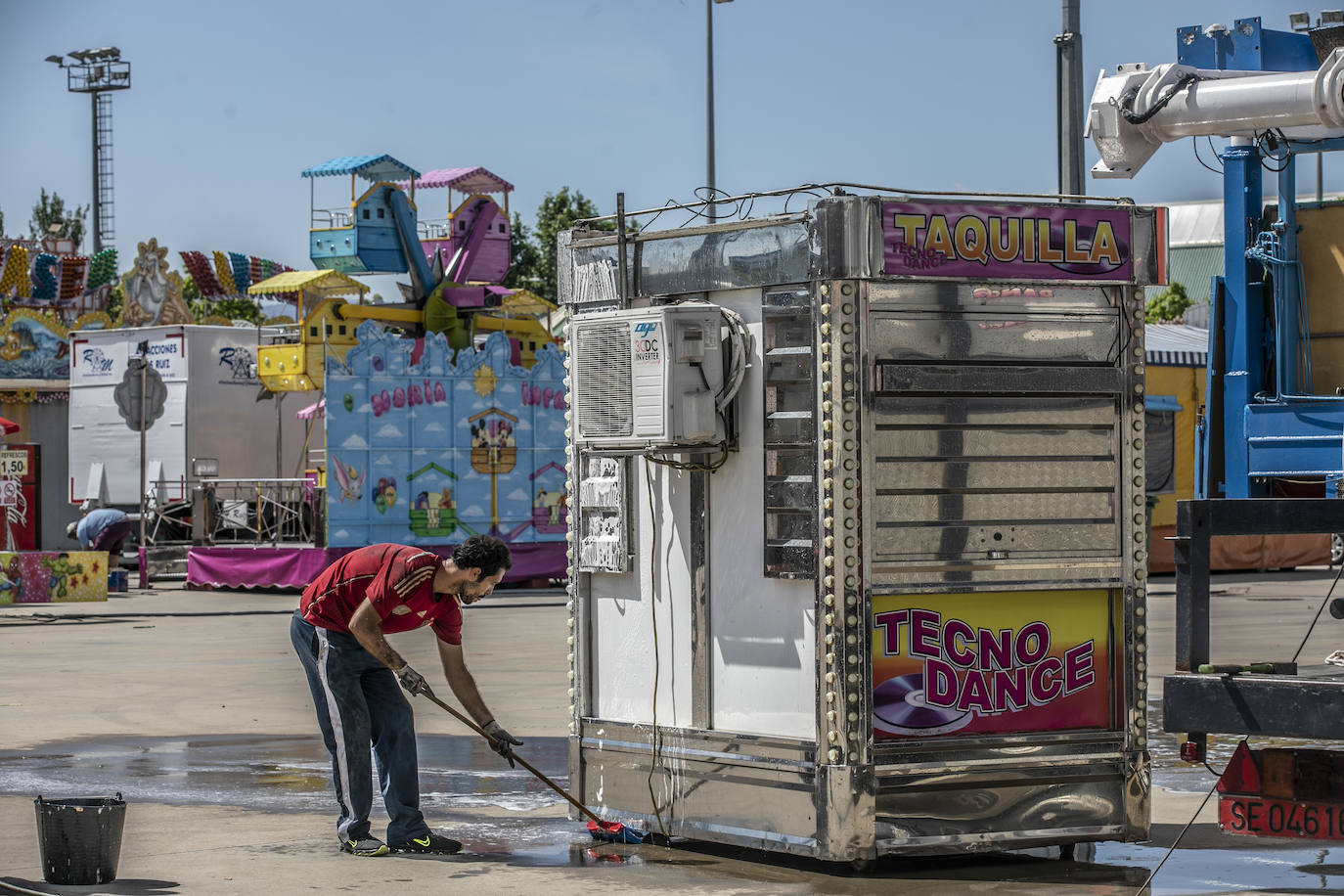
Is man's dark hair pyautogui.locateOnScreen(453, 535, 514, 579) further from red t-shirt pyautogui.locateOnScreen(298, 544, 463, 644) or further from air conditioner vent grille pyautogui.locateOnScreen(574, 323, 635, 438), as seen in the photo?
air conditioner vent grille pyautogui.locateOnScreen(574, 323, 635, 438)

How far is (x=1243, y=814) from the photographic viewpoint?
694 cm

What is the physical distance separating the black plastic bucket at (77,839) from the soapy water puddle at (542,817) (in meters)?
1.74

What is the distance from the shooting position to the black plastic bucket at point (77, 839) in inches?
295

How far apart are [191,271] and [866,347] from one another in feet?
134

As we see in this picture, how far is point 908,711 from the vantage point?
7.99 meters

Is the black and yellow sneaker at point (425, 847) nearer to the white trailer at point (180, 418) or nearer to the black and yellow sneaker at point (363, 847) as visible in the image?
the black and yellow sneaker at point (363, 847)

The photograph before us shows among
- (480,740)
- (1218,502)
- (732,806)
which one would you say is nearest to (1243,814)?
(1218,502)

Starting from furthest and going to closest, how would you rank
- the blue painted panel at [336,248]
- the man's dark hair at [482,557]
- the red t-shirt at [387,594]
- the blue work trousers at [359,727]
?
the blue painted panel at [336,248] < the blue work trousers at [359,727] < the red t-shirt at [387,594] < the man's dark hair at [482,557]

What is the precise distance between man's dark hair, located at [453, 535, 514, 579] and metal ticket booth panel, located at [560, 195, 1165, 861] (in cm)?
80

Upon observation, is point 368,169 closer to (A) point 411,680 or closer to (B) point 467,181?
(B) point 467,181

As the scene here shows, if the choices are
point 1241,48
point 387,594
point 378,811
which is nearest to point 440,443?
point 1241,48

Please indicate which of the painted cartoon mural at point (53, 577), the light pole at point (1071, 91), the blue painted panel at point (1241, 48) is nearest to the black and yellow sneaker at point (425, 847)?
the blue painted panel at point (1241, 48)

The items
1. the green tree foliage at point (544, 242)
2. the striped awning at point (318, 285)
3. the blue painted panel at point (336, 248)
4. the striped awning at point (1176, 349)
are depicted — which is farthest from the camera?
the green tree foliage at point (544, 242)

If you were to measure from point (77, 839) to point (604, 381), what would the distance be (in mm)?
3089
